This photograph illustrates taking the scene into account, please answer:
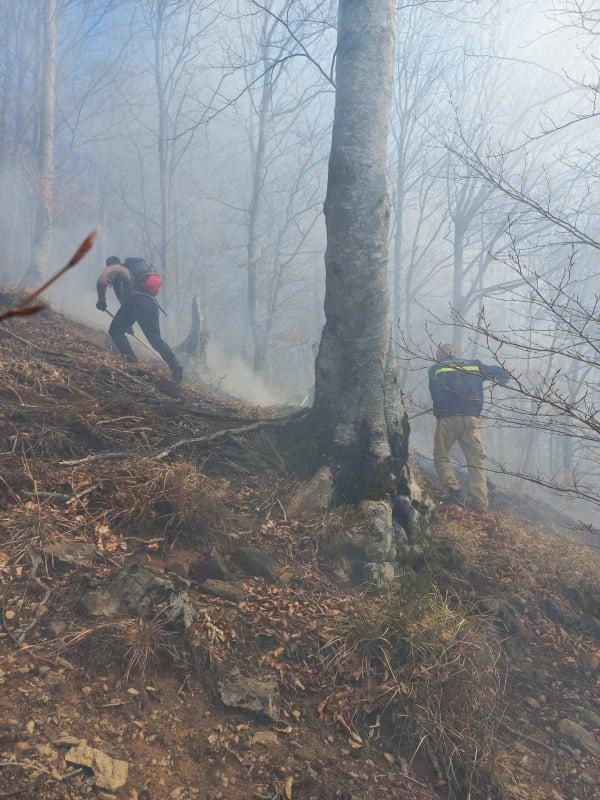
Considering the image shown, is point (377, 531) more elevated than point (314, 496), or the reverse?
point (314, 496)

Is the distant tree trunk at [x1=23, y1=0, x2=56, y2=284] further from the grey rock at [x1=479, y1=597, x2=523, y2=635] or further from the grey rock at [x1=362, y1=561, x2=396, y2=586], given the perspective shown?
the grey rock at [x1=479, y1=597, x2=523, y2=635]

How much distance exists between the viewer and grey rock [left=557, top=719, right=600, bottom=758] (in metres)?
2.89

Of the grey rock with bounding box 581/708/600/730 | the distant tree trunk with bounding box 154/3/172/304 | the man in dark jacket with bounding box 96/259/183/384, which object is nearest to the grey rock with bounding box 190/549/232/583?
the grey rock with bounding box 581/708/600/730

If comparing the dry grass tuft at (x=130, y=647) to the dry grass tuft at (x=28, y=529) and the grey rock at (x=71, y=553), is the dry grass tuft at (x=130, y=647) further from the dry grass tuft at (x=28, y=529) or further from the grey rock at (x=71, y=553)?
the dry grass tuft at (x=28, y=529)

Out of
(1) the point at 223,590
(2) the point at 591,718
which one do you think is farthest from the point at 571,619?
(1) the point at 223,590

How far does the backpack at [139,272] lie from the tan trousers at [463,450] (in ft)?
13.2

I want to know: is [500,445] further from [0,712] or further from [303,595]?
[0,712]

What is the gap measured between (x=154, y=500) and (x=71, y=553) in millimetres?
583

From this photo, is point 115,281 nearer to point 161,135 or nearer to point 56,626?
point 56,626

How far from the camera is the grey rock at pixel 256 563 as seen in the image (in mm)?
3283

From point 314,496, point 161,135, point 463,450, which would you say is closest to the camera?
point 314,496

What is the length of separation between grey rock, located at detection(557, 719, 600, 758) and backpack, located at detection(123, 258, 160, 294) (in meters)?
5.97

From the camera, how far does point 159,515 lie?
131 inches

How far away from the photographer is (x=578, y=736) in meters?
2.95
